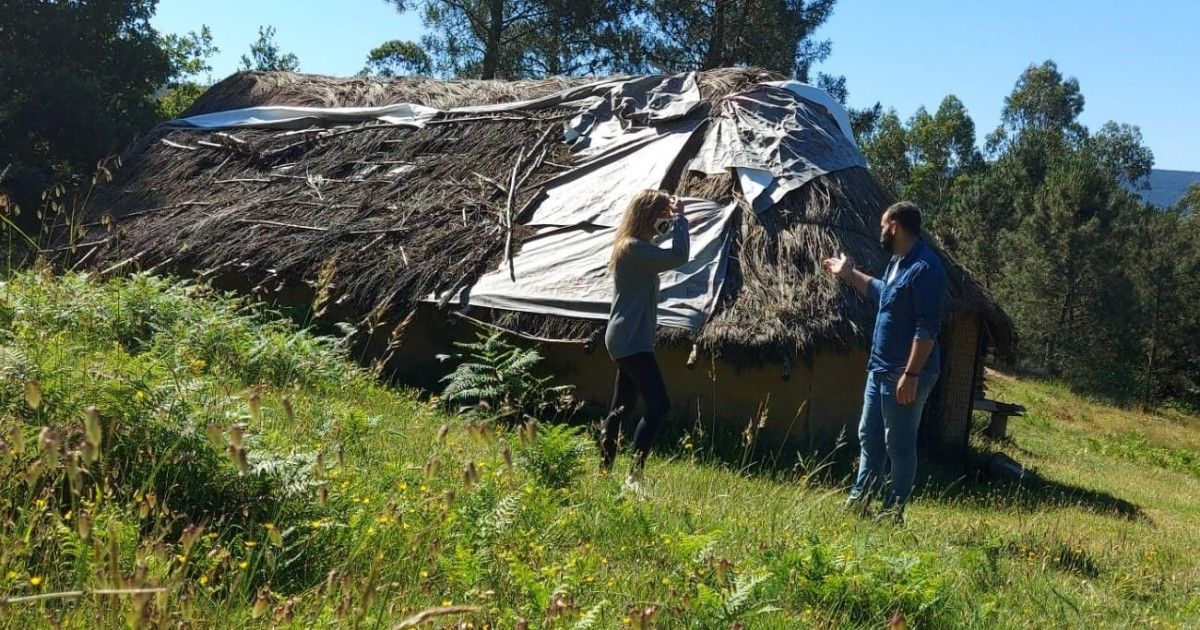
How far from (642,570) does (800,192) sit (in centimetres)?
598

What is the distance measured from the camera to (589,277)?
28.4 feet

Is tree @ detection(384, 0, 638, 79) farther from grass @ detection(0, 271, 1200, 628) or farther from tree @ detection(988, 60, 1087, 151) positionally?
tree @ detection(988, 60, 1087, 151)

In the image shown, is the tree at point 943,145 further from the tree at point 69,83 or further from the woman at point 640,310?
the woman at point 640,310

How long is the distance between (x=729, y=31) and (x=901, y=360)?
61.8 feet

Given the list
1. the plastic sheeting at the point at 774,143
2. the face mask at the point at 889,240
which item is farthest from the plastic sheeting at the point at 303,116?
the face mask at the point at 889,240

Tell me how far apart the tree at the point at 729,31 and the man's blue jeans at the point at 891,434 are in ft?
59.4

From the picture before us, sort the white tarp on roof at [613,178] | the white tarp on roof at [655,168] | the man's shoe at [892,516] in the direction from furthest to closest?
the white tarp on roof at [613,178]
the white tarp on roof at [655,168]
the man's shoe at [892,516]

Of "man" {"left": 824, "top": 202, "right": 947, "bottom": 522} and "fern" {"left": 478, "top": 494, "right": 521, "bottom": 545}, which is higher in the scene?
"man" {"left": 824, "top": 202, "right": 947, "bottom": 522}

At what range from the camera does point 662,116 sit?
10.2 meters

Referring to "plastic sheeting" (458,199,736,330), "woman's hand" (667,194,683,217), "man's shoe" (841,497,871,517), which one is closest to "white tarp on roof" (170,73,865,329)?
"plastic sheeting" (458,199,736,330)

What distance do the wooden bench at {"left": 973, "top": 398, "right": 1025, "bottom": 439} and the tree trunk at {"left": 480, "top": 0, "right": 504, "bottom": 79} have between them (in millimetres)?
13788

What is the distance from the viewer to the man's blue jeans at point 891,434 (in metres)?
5.38

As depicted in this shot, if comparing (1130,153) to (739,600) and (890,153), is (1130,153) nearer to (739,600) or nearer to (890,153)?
(890,153)

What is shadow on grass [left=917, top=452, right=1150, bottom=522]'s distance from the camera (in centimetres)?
793
